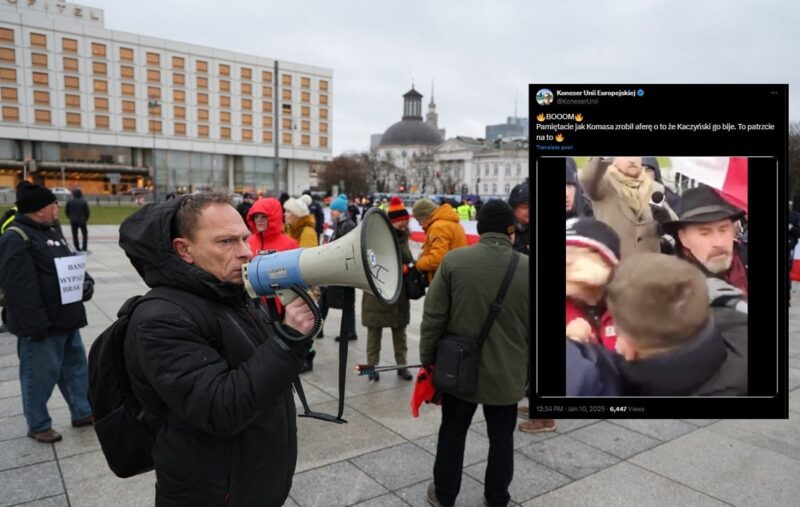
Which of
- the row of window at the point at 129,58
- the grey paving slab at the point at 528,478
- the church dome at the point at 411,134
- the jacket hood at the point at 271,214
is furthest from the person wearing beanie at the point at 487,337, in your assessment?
the church dome at the point at 411,134

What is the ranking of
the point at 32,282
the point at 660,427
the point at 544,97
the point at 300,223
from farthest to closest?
the point at 300,223 < the point at 660,427 < the point at 32,282 < the point at 544,97

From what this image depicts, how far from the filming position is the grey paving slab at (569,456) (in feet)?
12.3

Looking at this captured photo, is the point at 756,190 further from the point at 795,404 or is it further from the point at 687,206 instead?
the point at 795,404

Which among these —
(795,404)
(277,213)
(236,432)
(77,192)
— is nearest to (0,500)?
(236,432)

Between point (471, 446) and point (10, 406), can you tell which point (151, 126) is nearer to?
point (10, 406)

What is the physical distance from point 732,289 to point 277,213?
427 cm

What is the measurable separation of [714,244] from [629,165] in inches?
12.1

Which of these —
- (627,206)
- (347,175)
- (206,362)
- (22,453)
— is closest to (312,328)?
(206,362)

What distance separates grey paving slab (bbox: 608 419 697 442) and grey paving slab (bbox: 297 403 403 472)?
1.91 meters

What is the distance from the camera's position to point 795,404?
498 cm

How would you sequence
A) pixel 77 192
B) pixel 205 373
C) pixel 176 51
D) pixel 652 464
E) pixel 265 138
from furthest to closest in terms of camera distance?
pixel 265 138, pixel 176 51, pixel 77 192, pixel 652 464, pixel 205 373

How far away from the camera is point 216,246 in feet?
6.20

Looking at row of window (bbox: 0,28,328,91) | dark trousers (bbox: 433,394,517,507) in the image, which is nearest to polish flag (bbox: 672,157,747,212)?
dark trousers (bbox: 433,394,517,507)

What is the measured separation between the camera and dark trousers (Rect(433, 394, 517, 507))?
3098 mm
